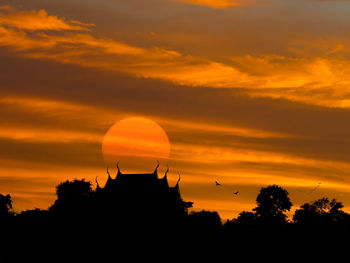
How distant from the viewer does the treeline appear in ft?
420

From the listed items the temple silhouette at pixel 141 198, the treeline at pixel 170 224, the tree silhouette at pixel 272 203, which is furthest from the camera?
the tree silhouette at pixel 272 203

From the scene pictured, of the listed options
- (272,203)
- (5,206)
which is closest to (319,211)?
(272,203)

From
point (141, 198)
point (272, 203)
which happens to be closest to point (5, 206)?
point (141, 198)

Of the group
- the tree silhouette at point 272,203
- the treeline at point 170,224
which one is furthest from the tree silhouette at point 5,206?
the tree silhouette at point 272,203

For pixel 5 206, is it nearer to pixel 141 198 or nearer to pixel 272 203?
pixel 141 198

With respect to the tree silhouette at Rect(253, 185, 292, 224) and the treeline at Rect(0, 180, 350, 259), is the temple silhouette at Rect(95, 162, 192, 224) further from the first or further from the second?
the tree silhouette at Rect(253, 185, 292, 224)

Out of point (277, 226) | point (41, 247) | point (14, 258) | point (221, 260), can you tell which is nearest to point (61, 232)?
point (41, 247)

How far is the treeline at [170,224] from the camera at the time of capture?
12788cm

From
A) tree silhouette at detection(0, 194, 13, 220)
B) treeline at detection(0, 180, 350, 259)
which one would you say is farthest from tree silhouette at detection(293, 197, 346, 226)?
tree silhouette at detection(0, 194, 13, 220)

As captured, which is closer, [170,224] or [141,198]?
[170,224]

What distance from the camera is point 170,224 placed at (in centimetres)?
15188

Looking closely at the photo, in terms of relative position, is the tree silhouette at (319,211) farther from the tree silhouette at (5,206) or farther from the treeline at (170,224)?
the tree silhouette at (5,206)

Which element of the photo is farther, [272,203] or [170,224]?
[272,203]

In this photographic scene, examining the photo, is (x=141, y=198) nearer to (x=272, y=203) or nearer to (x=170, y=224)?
(x=170, y=224)
